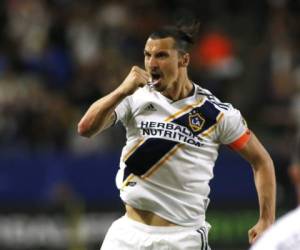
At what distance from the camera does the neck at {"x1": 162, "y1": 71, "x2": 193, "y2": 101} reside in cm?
633

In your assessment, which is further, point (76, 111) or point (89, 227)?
point (76, 111)

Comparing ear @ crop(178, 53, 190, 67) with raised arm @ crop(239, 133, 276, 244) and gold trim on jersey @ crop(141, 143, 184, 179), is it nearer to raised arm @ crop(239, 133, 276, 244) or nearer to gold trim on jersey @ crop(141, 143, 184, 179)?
gold trim on jersey @ crop(141, 143, 184, 179)

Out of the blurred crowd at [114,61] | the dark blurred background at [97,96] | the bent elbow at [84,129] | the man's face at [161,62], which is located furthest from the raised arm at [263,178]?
the blurred crowd at [114,61]

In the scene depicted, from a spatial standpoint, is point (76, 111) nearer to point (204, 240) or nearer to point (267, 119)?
point (267, 119)

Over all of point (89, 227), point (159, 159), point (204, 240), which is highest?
point (159, 159)

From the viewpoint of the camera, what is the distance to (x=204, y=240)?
640 cm

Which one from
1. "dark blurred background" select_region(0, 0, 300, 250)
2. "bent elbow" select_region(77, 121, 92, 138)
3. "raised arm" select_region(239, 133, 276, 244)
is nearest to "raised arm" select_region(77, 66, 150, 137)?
"bent elbow" select_region(77, 121, 92, 138)

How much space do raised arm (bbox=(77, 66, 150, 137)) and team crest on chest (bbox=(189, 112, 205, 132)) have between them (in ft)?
→ 1.59

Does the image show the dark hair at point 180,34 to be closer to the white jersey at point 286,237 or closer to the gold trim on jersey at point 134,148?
the gold trim on jersey at point 134,148

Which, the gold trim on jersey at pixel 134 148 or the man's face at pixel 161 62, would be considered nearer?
the man's face at pixel 161 62

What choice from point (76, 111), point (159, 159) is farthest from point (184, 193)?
point (76, 111)

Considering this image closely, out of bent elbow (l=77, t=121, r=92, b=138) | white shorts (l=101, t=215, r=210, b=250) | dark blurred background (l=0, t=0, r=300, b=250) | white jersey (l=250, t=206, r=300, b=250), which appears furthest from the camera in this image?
dark blurred background (l=0, t=0, r=300, b=250)

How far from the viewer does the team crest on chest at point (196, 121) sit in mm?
6301

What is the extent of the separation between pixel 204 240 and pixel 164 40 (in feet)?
4.23
